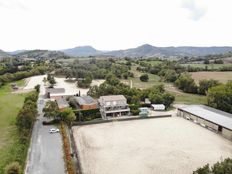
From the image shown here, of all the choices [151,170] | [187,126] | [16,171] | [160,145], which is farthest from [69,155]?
[187,126]

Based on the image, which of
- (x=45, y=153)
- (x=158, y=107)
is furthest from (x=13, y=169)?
(x=158, y=107)

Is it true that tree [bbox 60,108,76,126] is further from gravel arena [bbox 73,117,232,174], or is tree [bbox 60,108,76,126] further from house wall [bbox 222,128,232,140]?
house wall [bbox 222,128,232,140]

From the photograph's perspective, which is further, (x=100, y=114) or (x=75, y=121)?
(x=100, y=114)

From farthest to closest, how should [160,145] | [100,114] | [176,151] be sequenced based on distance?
1. [100,114]
2. [160,145]
3. [176,151]

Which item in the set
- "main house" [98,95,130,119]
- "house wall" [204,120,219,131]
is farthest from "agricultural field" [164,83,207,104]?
"house wall" [204,120,219,131]

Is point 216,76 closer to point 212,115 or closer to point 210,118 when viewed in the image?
point 212,115

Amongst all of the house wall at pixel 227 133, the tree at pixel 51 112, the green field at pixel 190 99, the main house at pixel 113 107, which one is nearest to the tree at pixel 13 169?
the tree at pixel 51 112

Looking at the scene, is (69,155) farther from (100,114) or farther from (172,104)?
(172,104)
